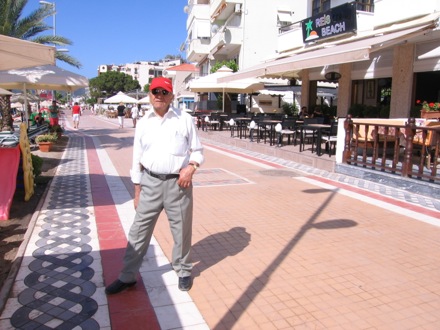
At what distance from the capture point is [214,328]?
2.91 meters

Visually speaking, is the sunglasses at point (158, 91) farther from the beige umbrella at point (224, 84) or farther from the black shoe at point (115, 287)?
the beige umbrella at point (224, 84)

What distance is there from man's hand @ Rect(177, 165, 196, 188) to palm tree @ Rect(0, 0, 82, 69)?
1526 centimetres

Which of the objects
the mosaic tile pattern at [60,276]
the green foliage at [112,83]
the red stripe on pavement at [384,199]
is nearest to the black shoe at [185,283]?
the mosaic tile pattern at [60,276]

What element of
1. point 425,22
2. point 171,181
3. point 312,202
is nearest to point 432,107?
point 425,22

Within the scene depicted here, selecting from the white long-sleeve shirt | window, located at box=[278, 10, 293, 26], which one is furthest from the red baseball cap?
window, located at box=[278, 10, 293, 26]

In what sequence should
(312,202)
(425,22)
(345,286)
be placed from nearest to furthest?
(345,286) → (312,202) → (425,22)

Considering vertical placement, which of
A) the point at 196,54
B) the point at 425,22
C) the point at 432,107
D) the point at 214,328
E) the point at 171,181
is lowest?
the point at 214,328

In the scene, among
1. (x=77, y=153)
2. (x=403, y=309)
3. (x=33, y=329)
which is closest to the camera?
(x=33, y=329)

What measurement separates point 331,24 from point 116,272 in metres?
13.3

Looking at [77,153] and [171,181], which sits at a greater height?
[171,181]

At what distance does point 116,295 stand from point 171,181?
1.09 metres

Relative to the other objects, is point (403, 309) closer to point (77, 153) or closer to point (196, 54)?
point (77, 153)

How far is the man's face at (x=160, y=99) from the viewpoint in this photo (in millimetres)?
3169

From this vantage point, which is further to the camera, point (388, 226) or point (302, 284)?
point (388, 226)
